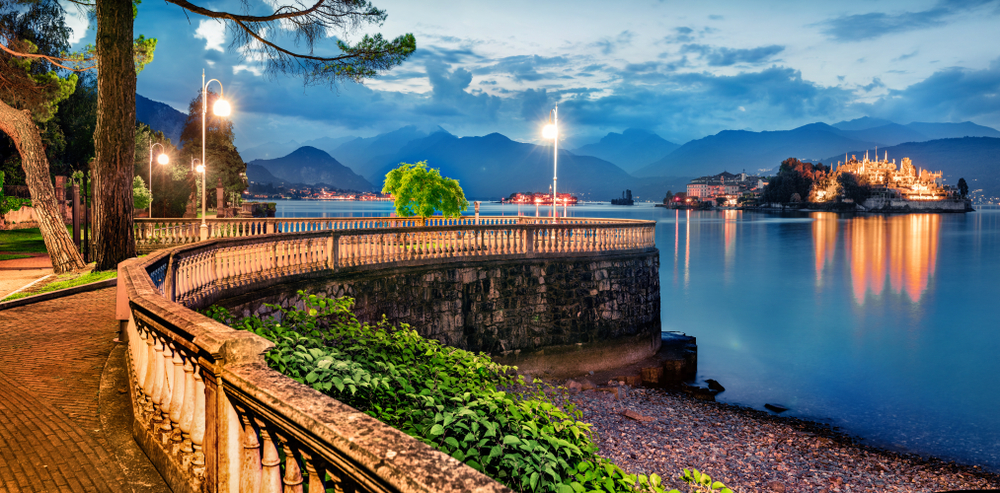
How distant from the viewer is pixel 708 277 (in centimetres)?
4653

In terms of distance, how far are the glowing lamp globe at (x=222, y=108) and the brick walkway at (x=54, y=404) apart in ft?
29.8

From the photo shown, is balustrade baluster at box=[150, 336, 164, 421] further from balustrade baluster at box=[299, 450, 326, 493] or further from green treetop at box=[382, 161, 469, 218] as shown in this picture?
green treetop at box=[382, 161, 469, 218]

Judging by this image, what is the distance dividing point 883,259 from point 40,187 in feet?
222

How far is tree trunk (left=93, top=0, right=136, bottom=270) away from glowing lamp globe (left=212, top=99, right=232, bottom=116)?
12.2ft

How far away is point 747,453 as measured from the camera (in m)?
13.9

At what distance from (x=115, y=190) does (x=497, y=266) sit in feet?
32.1

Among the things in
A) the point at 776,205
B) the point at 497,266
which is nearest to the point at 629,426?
the point at 497,266

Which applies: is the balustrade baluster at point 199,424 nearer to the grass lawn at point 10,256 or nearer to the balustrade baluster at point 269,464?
the balustrade baluster at point 269,464

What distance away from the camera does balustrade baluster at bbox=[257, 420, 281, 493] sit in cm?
256

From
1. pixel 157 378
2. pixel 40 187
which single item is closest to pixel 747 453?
pixel 157 378

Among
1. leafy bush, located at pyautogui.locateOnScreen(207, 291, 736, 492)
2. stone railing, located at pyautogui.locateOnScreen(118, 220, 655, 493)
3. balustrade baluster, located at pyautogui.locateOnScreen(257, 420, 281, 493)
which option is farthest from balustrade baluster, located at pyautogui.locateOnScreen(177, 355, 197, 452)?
balustrade baluster, located at pyautogui.locateOnScreen(257, 420, 281, 493)

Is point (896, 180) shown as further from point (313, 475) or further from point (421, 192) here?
point (313, 475)

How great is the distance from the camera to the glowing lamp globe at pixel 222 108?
58.6ft

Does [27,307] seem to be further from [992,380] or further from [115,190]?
[992,380]
